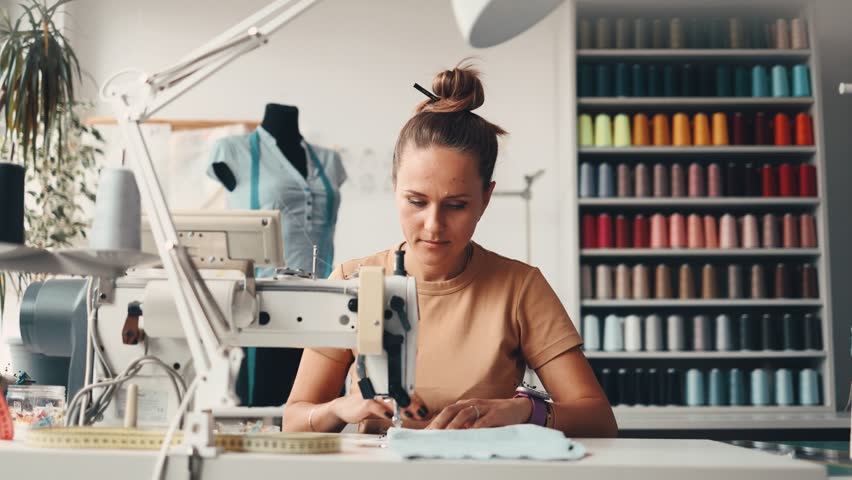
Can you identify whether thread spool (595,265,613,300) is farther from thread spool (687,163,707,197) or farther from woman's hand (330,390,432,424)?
woman's hand (330,390,432,424)

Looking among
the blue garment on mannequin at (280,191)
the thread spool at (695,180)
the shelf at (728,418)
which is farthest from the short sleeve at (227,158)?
the thread spool at (695,180)

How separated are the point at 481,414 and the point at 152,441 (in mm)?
511

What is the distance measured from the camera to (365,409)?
1471mm

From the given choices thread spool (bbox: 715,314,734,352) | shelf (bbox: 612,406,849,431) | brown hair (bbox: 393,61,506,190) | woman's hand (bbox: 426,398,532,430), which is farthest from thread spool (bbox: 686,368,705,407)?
woman's hand (bbox: 426,398,532,430)

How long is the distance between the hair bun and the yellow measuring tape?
2.68 feet

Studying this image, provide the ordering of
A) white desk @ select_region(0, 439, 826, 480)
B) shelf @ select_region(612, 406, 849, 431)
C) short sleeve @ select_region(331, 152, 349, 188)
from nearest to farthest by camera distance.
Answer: white desk @ select_region(0, 439, 826, 480) → short sleeve @ select_region(331, 152, 349, 188) → shelf @ select_region(612, 406, 849, 431)

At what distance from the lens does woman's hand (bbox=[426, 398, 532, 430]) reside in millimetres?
1336

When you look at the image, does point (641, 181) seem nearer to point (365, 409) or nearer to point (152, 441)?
point (365, 409)

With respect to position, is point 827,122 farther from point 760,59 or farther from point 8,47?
point 8,47

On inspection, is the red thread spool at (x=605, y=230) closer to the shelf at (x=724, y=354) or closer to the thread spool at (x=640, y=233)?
the thread spool at (x=640, y=233)

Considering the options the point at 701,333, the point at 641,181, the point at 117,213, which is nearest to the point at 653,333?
the point at 701,333

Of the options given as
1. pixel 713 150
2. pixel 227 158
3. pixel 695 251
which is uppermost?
pixel 713 150

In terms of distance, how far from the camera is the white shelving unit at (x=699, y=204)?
402 centimetres

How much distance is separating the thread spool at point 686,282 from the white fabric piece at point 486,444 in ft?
10.2
